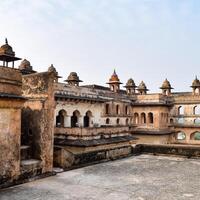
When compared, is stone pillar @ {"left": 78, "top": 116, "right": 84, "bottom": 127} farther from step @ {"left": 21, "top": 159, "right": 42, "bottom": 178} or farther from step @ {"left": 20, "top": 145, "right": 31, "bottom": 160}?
step @ {"left": 21, "top": 159, "right": 42, "bottom": 178}

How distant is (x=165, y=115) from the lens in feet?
134

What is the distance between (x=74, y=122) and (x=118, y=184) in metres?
18.5

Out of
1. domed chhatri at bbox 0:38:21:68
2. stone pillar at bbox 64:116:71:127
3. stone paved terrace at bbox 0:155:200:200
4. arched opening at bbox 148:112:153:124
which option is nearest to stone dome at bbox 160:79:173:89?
arched opening at bbox 148:112:153:124

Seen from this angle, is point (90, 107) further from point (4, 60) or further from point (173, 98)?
point (173, 98)

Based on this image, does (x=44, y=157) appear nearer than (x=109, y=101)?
Yes

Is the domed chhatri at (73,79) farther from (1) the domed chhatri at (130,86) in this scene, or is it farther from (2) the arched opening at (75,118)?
(1) the domed chhatri at (130,86)

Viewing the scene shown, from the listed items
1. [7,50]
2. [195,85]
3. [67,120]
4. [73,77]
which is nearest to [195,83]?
[195,85]

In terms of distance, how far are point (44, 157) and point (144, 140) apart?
1115 inches

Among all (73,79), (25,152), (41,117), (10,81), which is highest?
(73,79)

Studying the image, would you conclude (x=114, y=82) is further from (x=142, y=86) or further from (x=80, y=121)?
(x=80, y=121)

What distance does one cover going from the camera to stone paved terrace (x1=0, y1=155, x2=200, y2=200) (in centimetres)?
988

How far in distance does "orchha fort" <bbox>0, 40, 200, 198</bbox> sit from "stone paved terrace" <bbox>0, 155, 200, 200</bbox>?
897 mm

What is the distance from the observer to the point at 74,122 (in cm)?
2969

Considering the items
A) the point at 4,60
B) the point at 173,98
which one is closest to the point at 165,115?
the point at 173,98
